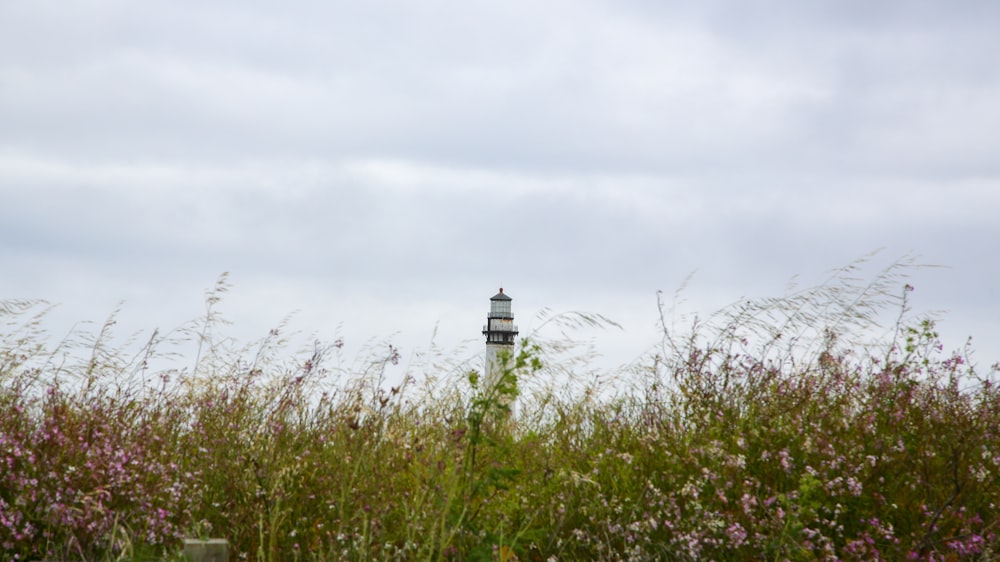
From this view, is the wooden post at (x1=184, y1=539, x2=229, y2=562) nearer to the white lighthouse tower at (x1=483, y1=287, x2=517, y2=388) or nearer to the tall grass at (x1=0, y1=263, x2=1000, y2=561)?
the tall grass at (x1=0, y1=263, x2=1000, y2=561)

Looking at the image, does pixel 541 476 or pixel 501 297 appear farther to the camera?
pixel 501 297

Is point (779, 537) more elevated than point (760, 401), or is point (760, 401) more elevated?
point (760, 401)

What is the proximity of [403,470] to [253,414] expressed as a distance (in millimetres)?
1513

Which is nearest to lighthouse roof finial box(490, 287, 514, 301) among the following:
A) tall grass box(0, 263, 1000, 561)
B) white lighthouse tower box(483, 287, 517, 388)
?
white lighthouse tower box(483, 287, 517, 388)

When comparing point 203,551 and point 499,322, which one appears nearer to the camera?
point 203,551

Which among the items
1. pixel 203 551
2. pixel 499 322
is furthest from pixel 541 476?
pixel 499 322

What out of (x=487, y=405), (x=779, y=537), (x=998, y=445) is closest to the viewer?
(x=487, y=405)

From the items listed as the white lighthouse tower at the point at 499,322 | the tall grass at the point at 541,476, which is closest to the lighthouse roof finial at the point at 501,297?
the white lighthouse tower at the point at 499,322

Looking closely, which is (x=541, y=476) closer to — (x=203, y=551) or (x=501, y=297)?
(x=203, y=551)

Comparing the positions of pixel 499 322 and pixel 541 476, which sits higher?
pixel 499 322

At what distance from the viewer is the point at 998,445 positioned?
515 centimetres

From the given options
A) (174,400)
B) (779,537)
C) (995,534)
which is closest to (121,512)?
(174,400)

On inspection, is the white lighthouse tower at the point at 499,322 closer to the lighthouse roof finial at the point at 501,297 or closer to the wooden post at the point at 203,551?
the lighthouse roof finial at the point at 501,297

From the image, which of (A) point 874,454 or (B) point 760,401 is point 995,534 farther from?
(B) point 760,401
